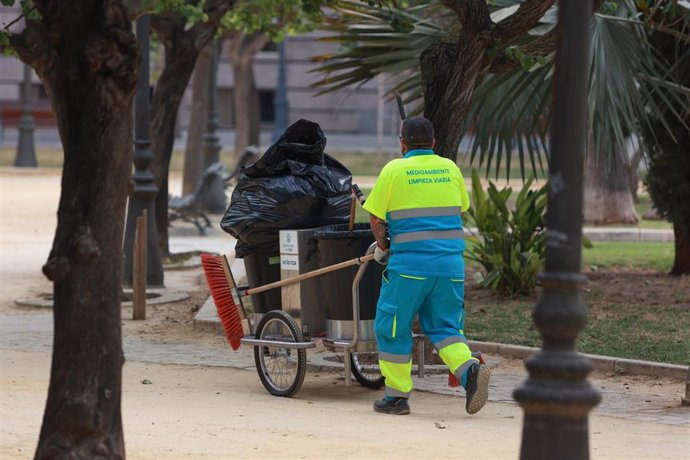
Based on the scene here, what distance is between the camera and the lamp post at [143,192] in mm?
14188

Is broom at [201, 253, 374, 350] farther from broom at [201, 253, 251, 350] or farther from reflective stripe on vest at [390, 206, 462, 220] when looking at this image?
reflective stripe on vest at [390, 206, 462, 220]

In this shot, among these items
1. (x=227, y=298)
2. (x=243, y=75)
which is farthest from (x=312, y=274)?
(x=243, y=75)

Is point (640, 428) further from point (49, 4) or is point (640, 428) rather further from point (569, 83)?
point (49, 4)

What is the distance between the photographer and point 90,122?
5.42m

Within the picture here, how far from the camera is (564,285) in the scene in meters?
4.86

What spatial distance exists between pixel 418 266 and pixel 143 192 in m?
6.94

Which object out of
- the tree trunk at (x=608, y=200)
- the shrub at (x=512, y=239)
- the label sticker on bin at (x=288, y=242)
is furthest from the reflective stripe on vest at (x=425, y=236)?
the tree trunk at (x=608, y=200)

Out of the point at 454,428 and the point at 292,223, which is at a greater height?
the point at 292,223

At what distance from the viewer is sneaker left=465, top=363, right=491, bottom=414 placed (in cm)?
768

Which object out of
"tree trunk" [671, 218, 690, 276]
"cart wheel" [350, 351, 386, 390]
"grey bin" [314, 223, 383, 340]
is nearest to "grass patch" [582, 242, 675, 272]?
"tree trunk" [671, 218, 690, 276]

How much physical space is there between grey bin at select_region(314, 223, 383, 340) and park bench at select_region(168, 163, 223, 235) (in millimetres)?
11798

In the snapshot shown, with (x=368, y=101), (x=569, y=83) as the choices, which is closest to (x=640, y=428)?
(x=569, y=83)

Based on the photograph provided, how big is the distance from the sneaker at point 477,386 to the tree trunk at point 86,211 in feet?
8.97

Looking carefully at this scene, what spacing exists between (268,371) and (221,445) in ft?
7.11
